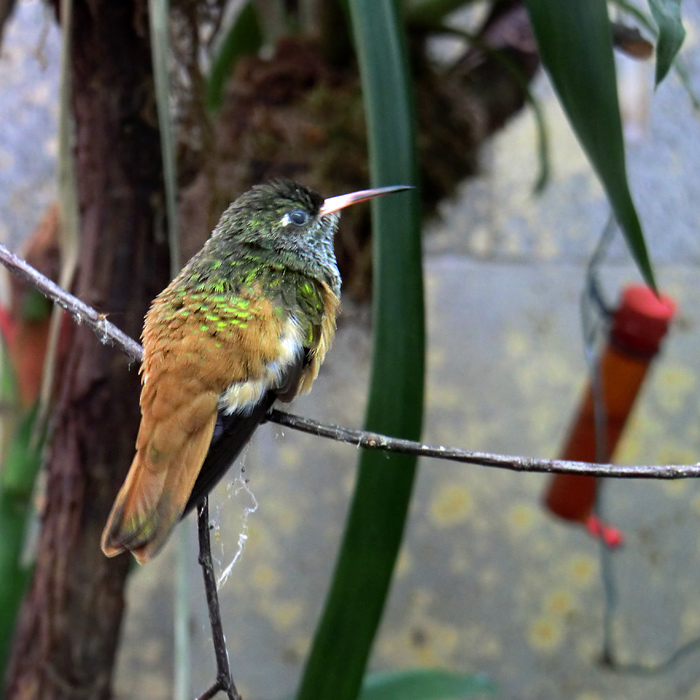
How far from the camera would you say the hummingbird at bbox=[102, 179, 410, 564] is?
0.40 metres

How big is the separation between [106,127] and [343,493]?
2.59ft

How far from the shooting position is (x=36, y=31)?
129cm

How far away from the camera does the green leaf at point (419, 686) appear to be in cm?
80

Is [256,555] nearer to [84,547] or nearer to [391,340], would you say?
[84,547]

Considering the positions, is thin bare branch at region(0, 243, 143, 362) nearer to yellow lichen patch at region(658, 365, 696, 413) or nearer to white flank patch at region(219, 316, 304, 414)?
white flank patch at region(219, 316, 304, 414)

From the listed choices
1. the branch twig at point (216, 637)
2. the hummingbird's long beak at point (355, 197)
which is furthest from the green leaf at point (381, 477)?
the branch twig at point (216, 637)

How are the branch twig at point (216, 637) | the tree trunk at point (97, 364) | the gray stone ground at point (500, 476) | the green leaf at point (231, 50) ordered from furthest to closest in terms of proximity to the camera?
the gray stone ground at point (500, 476), the green leaf at point (231, 50), the tree trunk at point (97, 364), the branch twig at point (216, 637)

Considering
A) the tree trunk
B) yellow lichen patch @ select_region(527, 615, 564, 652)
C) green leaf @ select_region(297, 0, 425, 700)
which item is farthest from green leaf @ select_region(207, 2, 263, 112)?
yellow lichen patch @ select_region(527, 615, 564, 652)

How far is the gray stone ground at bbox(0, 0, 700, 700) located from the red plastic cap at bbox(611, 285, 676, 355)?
451mm

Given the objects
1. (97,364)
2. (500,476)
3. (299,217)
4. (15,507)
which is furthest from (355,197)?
(500,476)

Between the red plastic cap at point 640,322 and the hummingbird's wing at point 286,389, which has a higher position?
the red plastic cap at point 640,322

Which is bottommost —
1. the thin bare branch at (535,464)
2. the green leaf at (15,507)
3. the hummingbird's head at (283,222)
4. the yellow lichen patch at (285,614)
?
the yellow lichen patch at (285,614)

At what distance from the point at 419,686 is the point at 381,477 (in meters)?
0.47

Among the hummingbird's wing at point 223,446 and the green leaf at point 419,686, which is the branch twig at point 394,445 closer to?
the hummingbird's wing at point 223,446
